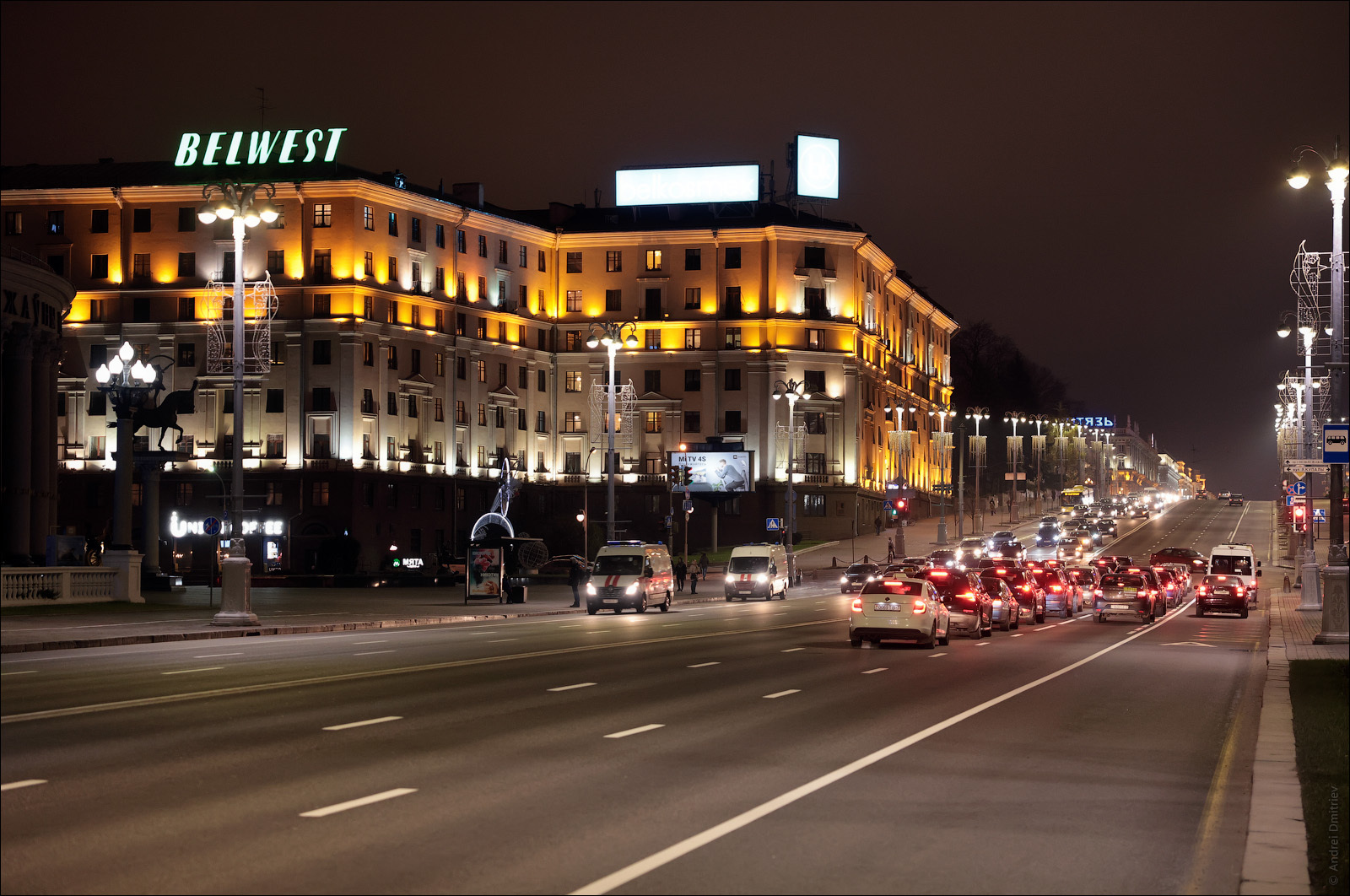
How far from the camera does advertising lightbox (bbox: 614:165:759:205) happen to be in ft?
365

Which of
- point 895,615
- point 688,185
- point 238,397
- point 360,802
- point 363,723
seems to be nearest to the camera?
point 360,802

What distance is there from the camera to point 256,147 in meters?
98.2

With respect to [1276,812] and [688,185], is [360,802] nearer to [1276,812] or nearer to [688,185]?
[1276,812]

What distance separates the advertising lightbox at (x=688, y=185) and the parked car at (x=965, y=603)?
7633 centimetres

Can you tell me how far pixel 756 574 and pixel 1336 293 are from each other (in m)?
34.0

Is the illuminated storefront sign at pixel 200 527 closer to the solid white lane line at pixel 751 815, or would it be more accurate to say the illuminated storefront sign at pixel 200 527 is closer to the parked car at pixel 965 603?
the parked car at pixel 965 603

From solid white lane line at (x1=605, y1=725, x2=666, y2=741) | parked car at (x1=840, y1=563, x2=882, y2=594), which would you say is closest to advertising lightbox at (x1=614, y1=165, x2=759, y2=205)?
parked car at (x1=840, y1=563, x2=882, y2=594)

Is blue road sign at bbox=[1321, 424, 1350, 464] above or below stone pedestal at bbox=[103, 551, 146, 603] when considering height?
above

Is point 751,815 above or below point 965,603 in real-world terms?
above

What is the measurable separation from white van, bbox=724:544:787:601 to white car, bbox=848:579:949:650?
106 ft

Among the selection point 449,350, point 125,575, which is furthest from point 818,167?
point 125,575

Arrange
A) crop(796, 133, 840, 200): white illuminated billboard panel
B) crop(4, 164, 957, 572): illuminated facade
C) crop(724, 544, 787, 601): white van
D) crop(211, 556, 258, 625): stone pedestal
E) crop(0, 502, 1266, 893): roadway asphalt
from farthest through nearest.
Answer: crop(796, 133, 840, 200): white illuminated billboard panel < crop(4, 164, 957, 572): illuminated facade < crop(724, 544, 787, 601): white van < crop(211, 556, 258, 625): stone pedestal < crop(0, 502, 1266, 893): roadway asphalt

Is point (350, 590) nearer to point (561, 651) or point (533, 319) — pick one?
point (561, 651)

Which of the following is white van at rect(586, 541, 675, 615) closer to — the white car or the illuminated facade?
the white car
